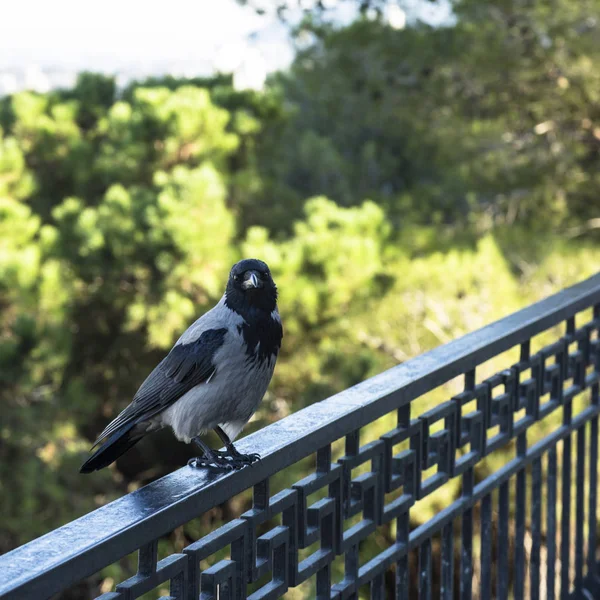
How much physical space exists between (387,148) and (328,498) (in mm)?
14699

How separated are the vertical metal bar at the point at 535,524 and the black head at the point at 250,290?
2.34 feet

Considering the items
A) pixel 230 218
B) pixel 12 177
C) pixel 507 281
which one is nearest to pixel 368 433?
pixel 507 281

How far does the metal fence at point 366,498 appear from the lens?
1.05 m

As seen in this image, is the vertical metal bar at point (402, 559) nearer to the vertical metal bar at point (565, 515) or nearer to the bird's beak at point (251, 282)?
the bird's beak at point (251, 282)

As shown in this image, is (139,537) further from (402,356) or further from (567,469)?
(402,356)

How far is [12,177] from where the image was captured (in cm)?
1058

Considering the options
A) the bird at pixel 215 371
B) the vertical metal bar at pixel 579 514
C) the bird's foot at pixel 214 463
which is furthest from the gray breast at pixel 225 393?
the vertical metal bar at pixel 579 514

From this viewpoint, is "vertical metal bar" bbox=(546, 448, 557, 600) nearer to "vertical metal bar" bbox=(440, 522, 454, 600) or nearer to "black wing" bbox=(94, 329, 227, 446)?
"vertical metal bar" bbox=(440, 522, 454, 600)

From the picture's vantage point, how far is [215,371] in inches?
65.6

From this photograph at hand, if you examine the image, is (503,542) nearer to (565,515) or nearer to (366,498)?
(565,515)

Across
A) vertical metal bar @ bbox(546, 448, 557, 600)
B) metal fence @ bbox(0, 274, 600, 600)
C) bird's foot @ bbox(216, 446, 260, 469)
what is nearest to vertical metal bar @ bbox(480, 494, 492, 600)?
metal fence @ bbox(0, 274, 600, 600)

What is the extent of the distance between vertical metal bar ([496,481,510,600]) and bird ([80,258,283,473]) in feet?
1.75

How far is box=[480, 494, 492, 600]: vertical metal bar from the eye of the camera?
1847 millimetres

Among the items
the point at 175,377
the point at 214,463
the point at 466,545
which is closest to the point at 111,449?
the point at 175,377
